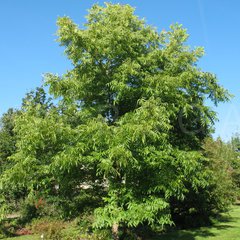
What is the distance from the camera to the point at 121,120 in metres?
11.9

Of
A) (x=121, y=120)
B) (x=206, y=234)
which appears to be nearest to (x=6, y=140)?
(x=206, y=234)

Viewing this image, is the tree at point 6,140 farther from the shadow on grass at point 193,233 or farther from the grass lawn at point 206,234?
the shadow on grass at point 193,233

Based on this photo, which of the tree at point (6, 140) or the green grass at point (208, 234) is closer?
the green grass at point (208, 234)

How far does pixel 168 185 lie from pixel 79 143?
305cm

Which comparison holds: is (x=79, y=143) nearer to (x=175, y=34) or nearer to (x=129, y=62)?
(x=129, y=62)

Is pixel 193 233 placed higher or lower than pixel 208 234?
higher

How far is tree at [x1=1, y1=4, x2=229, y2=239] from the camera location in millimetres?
10602

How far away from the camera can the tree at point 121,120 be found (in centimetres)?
1060

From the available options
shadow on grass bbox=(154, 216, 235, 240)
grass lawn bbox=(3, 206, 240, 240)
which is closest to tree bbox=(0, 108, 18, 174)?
grass lawn bbox=(3, 206, 240, 240)

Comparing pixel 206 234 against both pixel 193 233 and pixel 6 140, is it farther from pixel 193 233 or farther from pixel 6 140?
pixel 6 140

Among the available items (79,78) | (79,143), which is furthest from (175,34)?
(79,143)

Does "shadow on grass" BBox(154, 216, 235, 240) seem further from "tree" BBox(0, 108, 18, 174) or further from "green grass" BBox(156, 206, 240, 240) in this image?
"tree" BBox(0, 108, 18, 174)

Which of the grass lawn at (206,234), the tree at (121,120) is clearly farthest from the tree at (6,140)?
the tree at (121,120)

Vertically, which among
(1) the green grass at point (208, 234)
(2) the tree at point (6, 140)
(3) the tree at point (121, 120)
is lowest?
(1) the green grass at point (208, 234)
